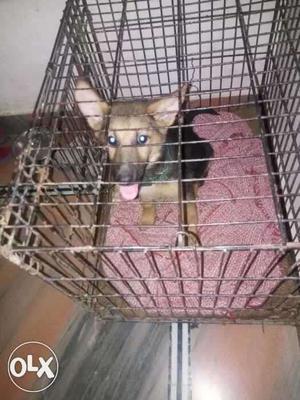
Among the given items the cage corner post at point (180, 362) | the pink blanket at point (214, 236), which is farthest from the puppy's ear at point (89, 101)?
the cage corner post at point (180, 362)

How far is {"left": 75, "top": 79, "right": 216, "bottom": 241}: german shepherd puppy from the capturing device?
150 cm

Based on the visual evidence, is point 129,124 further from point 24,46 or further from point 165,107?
point 24,46

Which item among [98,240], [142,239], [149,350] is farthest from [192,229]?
[149,350]

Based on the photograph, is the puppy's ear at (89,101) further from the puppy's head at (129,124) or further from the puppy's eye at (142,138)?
the puppy's eye at (142,138)

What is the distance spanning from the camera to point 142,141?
164 cm

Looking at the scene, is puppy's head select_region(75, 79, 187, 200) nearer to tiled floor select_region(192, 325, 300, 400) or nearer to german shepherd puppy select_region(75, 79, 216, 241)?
german shepherd puppy select_region(75, 79, 216, 241)

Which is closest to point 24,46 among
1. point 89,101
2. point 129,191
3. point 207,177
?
point 89,101

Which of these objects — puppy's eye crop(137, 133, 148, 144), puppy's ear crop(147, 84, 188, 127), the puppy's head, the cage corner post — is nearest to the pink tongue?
the puppy's head

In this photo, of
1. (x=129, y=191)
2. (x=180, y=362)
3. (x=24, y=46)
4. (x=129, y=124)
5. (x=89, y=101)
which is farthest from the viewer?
(x=24, y=46)

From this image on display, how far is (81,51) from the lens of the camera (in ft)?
6.22

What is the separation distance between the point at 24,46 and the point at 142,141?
1.26 meters

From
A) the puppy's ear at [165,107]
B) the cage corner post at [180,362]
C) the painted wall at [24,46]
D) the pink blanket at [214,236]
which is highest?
the painted wall at [24,46]

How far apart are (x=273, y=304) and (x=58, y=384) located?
110cm

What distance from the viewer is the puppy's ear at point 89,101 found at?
1460 mm
